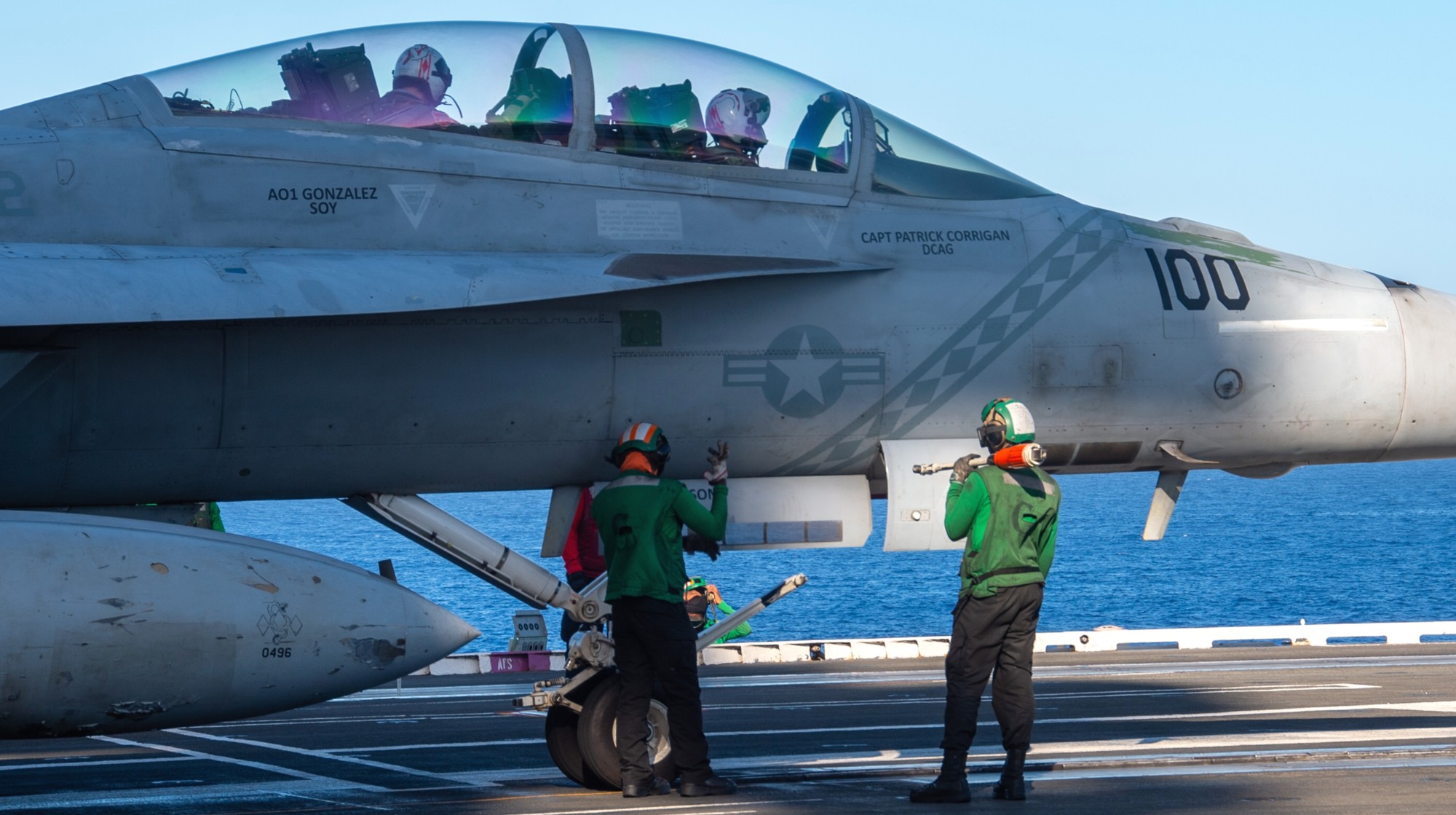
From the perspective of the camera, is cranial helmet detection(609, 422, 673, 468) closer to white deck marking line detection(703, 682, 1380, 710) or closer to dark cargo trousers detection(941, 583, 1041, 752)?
dark cargo trousers detection(941, 583, 1041, 752)

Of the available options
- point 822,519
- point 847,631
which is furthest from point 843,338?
point 847,631

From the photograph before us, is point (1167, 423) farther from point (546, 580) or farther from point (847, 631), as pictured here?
point (847, 631)

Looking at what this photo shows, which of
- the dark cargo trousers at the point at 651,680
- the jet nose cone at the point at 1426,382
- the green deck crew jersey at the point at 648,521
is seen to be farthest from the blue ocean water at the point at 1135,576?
the jet nose cone at the point at 1426,382

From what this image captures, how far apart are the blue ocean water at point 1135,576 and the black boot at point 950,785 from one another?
37439mm

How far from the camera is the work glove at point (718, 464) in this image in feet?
26.8

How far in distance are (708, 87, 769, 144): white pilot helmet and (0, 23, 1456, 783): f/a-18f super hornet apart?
21 millimetres

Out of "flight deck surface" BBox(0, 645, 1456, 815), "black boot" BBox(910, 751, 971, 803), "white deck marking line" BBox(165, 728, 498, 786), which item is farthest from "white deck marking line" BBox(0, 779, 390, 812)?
"black boot" BBox(910, 751, 971, 803)

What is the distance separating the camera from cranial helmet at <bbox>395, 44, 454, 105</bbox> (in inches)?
309

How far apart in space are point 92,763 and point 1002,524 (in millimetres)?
7022

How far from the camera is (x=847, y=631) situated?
72562mm

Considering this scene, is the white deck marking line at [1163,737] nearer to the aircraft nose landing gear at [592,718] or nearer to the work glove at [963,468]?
the aircraft nose landing gear at [592,718]

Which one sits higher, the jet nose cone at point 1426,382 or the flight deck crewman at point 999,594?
the jet nose cone at point 1426,382

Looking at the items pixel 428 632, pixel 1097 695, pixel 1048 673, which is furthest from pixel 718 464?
pixel 1048 673

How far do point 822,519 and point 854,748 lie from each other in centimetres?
272
